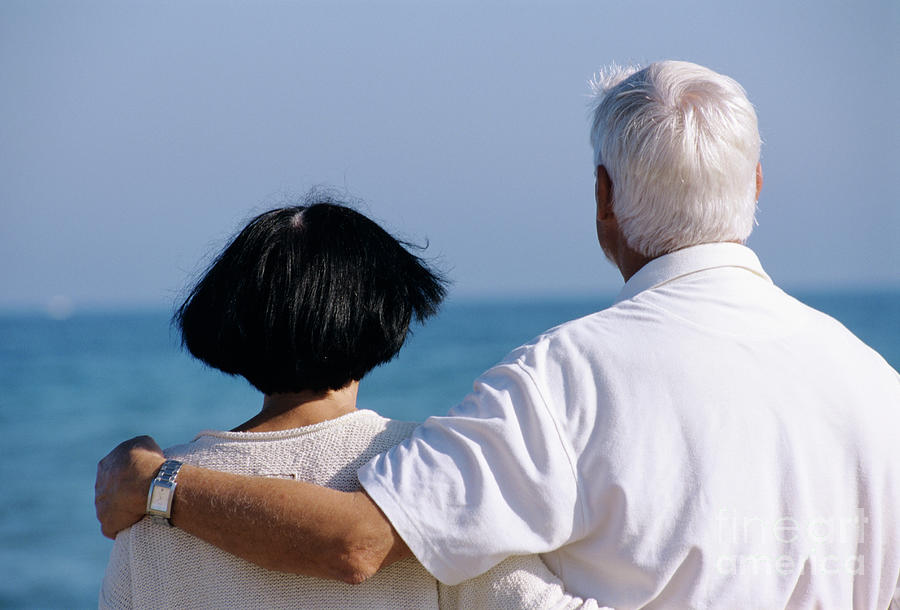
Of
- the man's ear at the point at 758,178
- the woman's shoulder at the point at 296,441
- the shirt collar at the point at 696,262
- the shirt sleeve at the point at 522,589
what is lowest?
the shirt sleeve at the point at 522,589

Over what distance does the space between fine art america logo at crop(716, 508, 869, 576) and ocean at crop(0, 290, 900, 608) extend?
733 mm

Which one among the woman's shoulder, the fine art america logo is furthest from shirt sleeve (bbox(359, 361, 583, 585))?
→ the fine art america logo

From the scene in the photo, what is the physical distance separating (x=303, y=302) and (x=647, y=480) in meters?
0.72

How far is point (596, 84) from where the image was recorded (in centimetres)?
226

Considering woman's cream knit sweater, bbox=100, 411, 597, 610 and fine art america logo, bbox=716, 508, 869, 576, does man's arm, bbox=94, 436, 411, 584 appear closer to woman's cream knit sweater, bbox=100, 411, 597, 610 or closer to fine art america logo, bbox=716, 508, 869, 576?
woman's cream knit sweater, bbox=100, 411, 597, 610

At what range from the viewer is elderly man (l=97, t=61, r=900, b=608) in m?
1.76

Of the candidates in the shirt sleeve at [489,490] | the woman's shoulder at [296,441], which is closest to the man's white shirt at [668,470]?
the shirt sleeve at [489,490]

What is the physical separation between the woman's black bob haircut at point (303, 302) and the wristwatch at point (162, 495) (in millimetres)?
255

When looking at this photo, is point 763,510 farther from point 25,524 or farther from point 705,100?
point 25,524

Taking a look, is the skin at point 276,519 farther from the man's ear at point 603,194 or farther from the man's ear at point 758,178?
the man's ear at point 758,178

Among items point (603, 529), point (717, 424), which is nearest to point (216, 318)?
point (603, 529)

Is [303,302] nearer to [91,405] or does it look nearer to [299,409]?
[299,409]

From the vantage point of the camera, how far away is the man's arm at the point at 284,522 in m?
1.79

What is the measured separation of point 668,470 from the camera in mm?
1764
